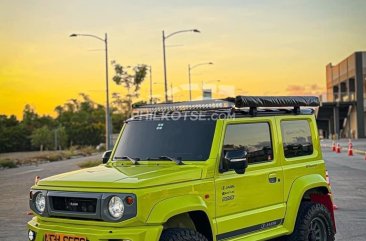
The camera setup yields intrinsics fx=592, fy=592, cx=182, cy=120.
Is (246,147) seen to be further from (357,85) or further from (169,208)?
(357,85)

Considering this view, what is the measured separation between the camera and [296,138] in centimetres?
801

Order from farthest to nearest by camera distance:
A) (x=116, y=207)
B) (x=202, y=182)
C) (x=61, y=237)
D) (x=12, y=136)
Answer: (x=12, y=136)
(x=202, y=182)
(x=61, y=237)
(x=116, y=207)

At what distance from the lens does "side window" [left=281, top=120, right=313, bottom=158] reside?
779cm

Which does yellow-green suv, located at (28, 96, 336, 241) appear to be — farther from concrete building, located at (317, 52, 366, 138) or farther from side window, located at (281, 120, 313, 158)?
concrete building, located at (317, 52, 366, 138)

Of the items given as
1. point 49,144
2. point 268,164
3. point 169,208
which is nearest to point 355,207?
point 268,164

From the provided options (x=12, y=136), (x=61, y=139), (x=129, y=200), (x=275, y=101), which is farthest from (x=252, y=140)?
(x=12, y=136)

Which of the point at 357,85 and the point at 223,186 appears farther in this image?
the point at 357,85

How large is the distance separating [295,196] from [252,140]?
102 cm

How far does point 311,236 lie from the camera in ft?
25.8

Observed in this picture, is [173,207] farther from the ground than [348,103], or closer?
closer

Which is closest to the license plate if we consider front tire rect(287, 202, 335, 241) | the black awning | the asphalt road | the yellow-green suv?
the yellow-green suv

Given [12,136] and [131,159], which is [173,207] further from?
[12,136]

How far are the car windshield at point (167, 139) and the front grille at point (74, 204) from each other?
1237mm

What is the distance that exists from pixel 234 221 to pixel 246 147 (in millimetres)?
958
